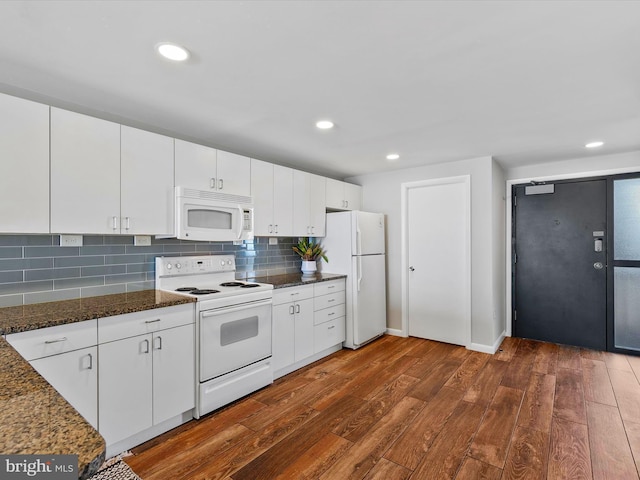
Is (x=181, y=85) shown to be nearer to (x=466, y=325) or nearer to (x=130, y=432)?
(x=130, y=432)

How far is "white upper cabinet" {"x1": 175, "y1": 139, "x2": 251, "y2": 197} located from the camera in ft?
9.00

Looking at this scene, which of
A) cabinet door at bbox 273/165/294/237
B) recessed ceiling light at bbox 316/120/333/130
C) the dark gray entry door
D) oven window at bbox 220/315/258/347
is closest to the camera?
oven window at bbox 220/315/258/347

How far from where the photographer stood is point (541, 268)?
4.30 metres

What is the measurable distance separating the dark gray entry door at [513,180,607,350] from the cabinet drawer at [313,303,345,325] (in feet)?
7.91

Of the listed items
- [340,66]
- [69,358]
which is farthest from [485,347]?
[69,358]

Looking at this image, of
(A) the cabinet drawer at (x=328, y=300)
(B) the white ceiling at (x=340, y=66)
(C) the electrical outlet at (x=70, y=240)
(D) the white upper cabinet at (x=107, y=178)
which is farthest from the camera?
(A) the cabinet drawer at (x=328, y=300)

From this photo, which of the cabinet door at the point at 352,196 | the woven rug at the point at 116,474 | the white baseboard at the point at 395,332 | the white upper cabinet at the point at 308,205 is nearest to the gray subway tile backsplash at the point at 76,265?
the white upper cabinet at the point at 308,205

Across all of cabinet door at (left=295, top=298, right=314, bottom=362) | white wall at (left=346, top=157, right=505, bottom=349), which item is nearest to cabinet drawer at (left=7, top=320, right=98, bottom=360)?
cabinet door at (left=295, top=298, right=314, bottom=362)

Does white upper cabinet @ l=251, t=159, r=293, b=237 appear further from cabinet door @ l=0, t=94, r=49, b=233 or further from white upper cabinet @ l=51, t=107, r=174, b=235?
cabinet door @ l=0, t=94, r=49, b=233

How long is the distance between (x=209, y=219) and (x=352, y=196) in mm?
2336

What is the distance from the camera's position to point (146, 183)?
2516mm

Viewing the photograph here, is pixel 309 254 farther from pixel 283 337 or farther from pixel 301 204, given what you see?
pixel 283 337

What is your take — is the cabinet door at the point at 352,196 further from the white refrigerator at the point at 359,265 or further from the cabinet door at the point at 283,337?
the cabinet door at the point at 283,337

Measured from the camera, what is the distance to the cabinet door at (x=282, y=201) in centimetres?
356
